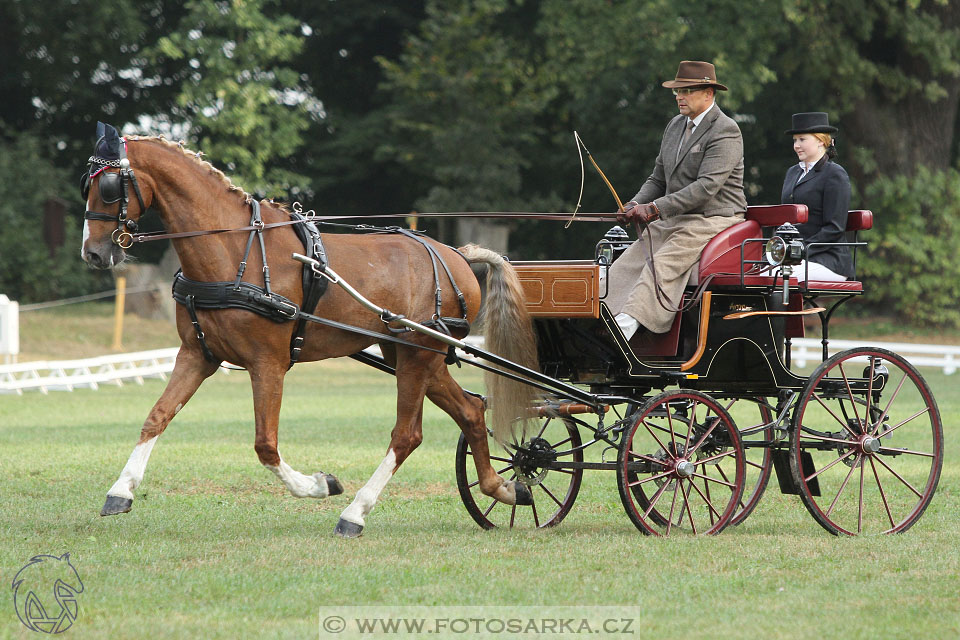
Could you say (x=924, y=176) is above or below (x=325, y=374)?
above

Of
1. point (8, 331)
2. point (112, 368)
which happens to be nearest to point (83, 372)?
point (112, 368)

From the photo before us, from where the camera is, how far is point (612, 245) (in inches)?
315

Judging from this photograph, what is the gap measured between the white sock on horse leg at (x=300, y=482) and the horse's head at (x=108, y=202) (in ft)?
4.55

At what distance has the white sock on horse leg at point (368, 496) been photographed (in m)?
6.82

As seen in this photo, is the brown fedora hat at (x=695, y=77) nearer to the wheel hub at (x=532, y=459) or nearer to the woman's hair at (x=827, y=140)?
the woman's hair at (x=827, y=140)

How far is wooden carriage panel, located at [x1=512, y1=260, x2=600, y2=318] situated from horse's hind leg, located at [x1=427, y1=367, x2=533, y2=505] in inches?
25.7

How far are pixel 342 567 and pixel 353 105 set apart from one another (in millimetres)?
29556

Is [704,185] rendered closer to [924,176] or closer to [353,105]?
[924,176]

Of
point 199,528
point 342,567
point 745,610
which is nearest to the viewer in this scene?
point 745,610

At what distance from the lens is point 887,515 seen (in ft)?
25.6

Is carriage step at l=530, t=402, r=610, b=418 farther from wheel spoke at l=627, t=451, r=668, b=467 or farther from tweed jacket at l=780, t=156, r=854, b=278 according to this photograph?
tweed jacket at l=780, t=156, r=854, b=278

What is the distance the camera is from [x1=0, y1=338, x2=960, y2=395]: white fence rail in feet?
59.7

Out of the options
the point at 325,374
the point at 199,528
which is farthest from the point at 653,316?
the point at 325,374

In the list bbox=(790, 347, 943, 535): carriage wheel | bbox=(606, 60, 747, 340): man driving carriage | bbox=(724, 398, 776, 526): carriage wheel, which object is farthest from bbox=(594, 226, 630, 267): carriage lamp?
bbox=(790, 347, 943, 535): carriage wheel
